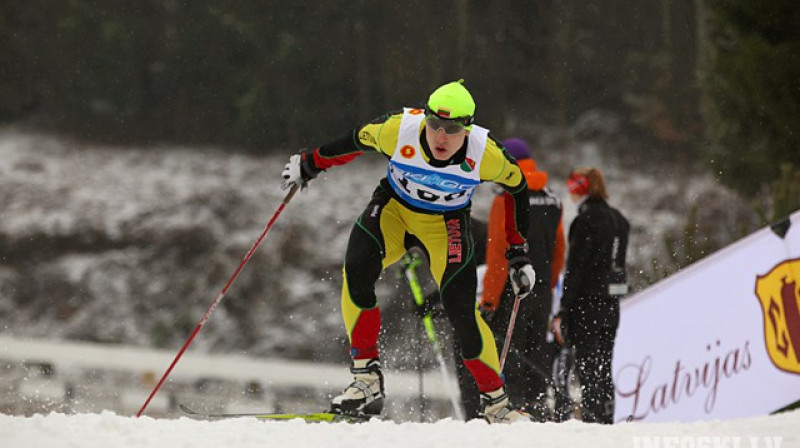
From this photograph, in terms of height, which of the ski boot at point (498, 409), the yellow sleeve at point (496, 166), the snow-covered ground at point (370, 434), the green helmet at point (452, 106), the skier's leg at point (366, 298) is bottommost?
the snow-covered ground at point (370, 434)

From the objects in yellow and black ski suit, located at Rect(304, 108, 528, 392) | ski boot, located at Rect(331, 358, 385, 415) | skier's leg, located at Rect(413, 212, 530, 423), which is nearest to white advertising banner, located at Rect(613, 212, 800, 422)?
skier's leg, located at Rect(413, 212, 530, 423)

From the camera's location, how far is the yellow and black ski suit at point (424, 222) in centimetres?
529

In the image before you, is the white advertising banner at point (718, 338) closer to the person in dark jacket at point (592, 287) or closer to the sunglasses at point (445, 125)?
the person in dark jacket at point (592, 287)

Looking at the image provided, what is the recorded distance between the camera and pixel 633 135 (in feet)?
77.3

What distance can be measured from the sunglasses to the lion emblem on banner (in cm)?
253

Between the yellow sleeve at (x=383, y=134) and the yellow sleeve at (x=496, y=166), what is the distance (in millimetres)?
463

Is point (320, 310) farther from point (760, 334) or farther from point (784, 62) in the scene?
point (760, 334)

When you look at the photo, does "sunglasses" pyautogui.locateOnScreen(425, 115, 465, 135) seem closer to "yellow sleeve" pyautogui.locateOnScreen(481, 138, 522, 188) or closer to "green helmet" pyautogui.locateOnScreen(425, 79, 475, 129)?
"green helmet" pyautogui.locateOnScreen(425, 79, 475, 129)

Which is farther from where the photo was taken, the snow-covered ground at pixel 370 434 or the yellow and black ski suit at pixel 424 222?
the yellow and black ski suit at pixel 424 222

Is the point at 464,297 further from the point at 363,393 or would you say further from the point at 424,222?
the point at 363,393

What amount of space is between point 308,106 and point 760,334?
60.1 ft

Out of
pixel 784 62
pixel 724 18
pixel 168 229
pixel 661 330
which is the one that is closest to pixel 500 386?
pixel 661 330

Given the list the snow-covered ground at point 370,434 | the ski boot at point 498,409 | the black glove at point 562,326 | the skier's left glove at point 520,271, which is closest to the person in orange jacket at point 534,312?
the black glove at point 562,326

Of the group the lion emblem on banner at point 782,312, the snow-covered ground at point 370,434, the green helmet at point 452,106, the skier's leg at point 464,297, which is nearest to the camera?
the snow-covered ground at point 370,434
